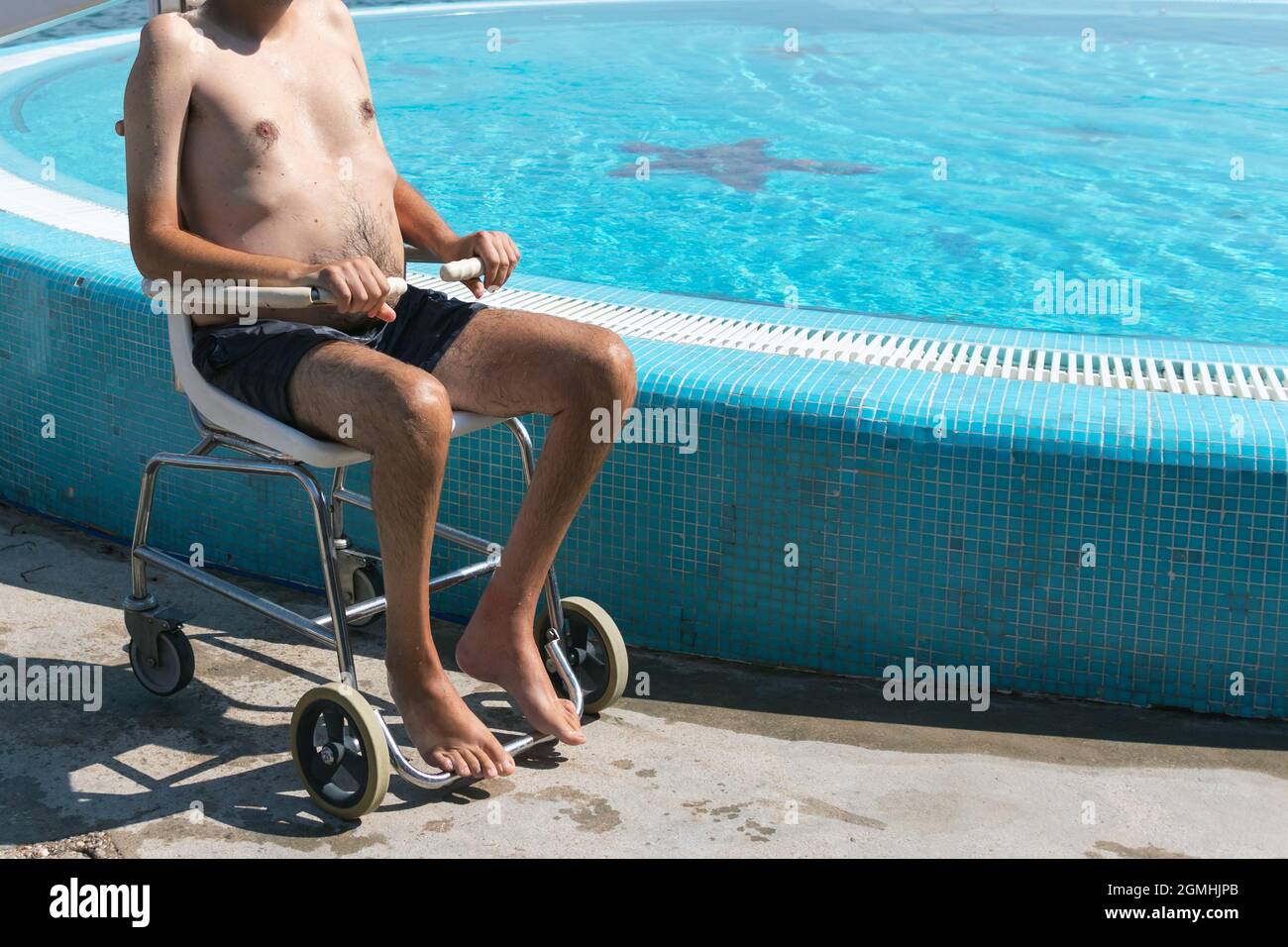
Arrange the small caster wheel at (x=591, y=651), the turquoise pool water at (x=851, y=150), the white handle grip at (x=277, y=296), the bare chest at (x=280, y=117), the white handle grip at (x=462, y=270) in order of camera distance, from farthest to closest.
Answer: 1. the turquoise pool water at (x=851, y=150)
2. the small caster wheel at (x=591, y=651)
3. the bare chest at (x=280, y=117)
4. the white handle grip at (x=462, y=270)
5. the white handle grip at (x=277, y=296)

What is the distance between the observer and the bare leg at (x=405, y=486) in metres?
2.36

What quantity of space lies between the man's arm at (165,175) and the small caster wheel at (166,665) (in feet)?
2.46

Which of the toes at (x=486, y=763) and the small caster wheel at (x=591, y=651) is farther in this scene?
the small caster wheel at (x=591, y=651)

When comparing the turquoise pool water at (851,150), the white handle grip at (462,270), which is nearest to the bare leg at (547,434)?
the white handle grip at (462,270)

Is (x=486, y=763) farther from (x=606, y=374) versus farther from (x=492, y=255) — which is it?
(x=492, y=255)

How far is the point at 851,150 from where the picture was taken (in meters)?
8.20

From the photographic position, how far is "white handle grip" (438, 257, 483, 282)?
2488mm

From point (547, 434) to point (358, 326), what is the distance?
46cm

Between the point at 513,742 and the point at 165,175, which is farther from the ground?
the point at 165,175

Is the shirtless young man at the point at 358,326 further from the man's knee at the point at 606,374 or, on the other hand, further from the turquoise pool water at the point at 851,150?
the turquoise pool water at the point at 851,150

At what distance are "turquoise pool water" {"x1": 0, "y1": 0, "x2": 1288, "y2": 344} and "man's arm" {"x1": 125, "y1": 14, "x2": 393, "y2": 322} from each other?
7.26 feet

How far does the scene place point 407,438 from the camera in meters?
2.35

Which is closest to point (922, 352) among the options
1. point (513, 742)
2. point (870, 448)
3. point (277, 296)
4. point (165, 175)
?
point (870, 448)

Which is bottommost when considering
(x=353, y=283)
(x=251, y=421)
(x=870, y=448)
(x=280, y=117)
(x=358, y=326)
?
(x=870, y=448)
